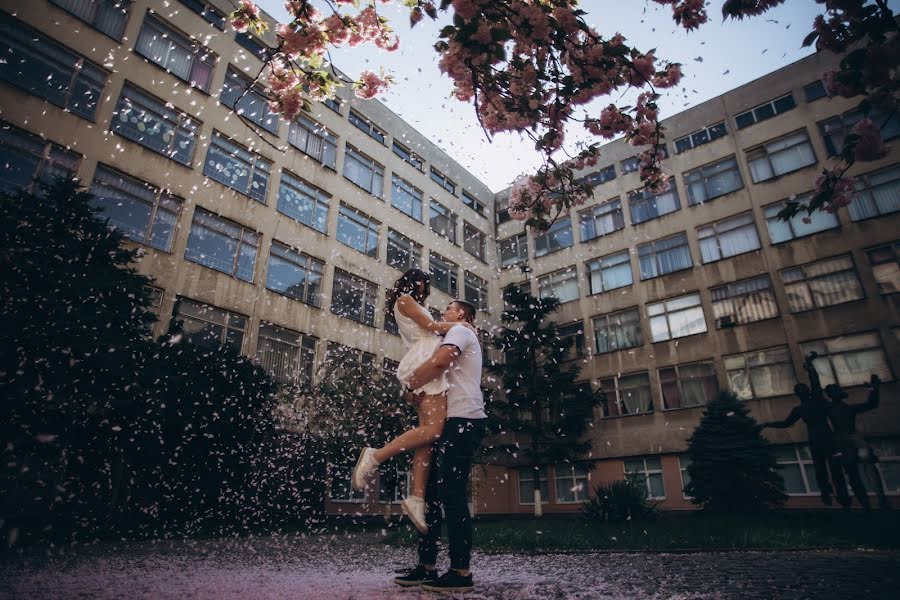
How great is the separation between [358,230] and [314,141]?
188 inches

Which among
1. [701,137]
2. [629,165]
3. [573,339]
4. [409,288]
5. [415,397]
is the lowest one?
[415,397]

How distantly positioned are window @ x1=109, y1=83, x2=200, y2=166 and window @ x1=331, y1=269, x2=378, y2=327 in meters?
7.85

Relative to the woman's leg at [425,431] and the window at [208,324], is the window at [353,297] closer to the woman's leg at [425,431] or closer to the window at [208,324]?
the window at [208,324]

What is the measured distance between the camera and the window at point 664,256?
→ 2438 cm

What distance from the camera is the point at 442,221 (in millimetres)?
29719

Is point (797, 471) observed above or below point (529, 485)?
above

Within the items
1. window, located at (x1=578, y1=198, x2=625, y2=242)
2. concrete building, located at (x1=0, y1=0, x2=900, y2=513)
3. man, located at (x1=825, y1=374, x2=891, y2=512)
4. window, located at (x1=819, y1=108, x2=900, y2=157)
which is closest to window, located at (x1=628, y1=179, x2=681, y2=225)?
concrete building, located at (x1=0, y1=0, x2=900, y2=513)

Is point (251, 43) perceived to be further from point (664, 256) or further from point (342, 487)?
point (664, 256)

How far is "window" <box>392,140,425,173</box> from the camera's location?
27684 millimetres

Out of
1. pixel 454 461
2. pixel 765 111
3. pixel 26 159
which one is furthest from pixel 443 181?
pixel 454 461

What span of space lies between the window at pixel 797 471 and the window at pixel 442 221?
67.1ft

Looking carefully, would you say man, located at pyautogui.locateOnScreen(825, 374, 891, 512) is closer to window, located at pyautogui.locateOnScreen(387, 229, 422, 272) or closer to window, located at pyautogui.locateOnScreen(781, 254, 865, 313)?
window, located at pyautogui.locateOnScreen(781, 254, 865, 313)

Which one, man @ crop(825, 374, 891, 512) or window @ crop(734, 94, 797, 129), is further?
window @ crop(734, 94, 797, 129)

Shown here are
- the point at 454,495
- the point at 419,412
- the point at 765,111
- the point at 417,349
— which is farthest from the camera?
the point at 765,111
